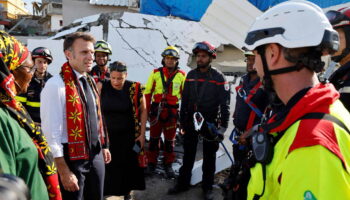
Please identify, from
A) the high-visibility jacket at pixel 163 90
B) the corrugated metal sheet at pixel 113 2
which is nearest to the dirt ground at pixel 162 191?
the high-visibility jacket at pixel 163 90

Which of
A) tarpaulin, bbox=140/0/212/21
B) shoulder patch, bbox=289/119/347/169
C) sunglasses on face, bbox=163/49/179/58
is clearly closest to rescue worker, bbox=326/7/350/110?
A: shoulder patch, bbox=289/119/347/169

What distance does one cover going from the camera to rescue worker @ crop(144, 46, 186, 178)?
16.3 feet

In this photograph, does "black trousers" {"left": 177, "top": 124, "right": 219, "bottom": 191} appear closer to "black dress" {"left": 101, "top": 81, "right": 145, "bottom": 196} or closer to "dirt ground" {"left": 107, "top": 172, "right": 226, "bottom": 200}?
"dirt ground" {"left": 107, "top": 172, "right": 226, "bottom": 200}

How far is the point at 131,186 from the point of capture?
3.80 meters

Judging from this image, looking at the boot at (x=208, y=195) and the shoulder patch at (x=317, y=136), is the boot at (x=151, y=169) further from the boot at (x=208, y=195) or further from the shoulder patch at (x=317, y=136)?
the shoulder patch at (x=317, y=136)

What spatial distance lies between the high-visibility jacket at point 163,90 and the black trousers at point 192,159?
102 centimetres

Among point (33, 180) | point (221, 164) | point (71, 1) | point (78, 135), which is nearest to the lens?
point (33, 180)

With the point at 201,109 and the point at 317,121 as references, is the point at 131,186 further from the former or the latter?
the point at 317,121

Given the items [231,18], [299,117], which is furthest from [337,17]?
[231,18]

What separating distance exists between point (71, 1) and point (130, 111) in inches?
883

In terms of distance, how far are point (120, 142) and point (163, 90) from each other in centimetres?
157

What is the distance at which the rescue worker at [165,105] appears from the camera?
4957 millimetres

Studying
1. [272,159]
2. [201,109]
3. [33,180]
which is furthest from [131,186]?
[272,159]

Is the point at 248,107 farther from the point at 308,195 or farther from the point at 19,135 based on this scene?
the point at 19,135
